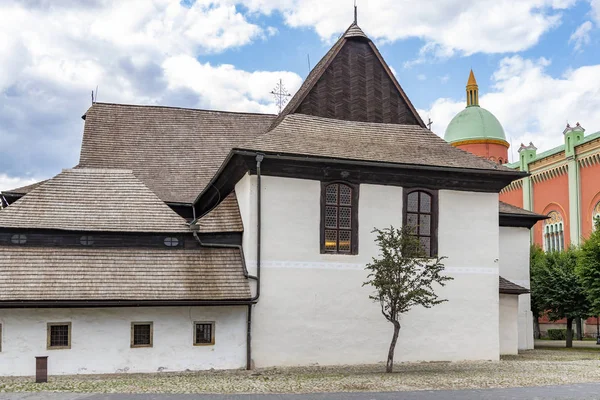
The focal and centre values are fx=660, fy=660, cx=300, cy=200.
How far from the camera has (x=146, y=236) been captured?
1847 centimetres

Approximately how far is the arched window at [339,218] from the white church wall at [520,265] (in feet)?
29.1

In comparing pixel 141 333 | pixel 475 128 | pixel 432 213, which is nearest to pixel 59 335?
pixel 141 333

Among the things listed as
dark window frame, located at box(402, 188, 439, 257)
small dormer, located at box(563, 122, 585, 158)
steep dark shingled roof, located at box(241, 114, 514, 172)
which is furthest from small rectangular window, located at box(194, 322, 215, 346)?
small dormer, located at box(563, 122, 585, 158)

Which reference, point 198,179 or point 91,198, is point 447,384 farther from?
point 198,179

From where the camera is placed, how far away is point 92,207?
19.0m

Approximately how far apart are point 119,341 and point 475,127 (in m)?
56.2

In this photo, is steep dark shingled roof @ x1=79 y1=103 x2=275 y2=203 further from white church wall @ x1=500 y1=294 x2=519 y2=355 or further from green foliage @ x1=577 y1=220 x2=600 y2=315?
green foliage @ x1=577 y1=220 x2=600 y2=315

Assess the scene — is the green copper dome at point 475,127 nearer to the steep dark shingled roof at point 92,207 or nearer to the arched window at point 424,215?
the arched window at point 424,215

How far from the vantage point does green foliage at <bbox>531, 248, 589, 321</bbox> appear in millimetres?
31156

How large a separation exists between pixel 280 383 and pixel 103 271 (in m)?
5.87

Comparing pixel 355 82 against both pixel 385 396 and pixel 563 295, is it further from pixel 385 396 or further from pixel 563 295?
pixel 563 295

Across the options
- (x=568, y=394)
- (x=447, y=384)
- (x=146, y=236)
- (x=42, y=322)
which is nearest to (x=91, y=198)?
(x=146, y=236)

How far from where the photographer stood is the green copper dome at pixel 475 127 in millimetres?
67188

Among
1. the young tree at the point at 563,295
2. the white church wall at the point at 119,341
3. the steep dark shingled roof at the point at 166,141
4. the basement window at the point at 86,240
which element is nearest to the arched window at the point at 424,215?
the white church wall at the point at 119,341
